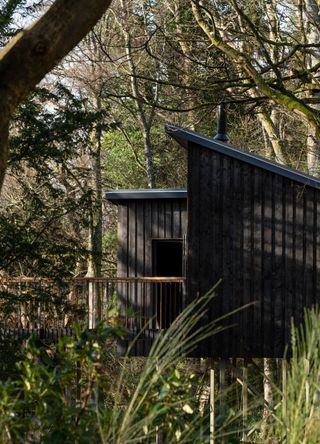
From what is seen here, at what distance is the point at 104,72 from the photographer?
92.6 ft

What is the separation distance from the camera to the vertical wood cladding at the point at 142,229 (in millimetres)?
17844

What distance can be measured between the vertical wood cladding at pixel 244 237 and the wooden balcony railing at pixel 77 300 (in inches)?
29.4

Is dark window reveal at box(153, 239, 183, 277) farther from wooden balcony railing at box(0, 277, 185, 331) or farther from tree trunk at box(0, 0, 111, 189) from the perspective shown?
tree trunk at box(0, 0, 111, 189)

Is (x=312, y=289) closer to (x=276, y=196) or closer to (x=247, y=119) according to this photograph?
(x=276, y=196)

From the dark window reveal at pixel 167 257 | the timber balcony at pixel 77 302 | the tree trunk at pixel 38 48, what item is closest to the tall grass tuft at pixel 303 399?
the tree trunk at pixel 38 48

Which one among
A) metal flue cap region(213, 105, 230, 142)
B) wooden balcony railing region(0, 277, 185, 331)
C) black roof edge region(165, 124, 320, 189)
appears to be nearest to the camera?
wooden balcony railing region(0, 277, 185, 331)

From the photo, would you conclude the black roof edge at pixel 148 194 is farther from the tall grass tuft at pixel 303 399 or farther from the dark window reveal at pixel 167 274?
the tall grass tuft at pixel 303 399

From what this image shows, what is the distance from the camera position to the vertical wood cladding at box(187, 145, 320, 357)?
620 inches

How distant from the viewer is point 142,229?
17.9 meters

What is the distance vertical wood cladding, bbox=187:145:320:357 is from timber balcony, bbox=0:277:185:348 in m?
0.74

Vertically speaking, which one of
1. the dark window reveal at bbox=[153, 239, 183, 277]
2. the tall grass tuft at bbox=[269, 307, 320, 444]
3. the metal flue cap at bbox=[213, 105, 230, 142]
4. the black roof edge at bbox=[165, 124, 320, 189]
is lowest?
the tall grass tuft at bbox=[269, 307, 320, 444]

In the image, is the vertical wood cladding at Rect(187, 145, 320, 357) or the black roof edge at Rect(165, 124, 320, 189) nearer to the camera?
the black roof edge at Rect(165, 124, 320, 189)

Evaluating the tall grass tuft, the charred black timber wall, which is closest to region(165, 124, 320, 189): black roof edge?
the charred black timber wall

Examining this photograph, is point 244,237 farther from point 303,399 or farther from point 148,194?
point 303,399
